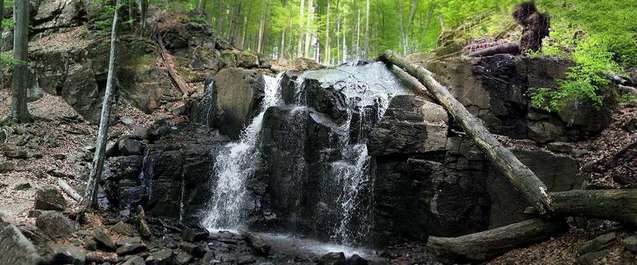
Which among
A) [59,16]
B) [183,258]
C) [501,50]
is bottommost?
[183,258]

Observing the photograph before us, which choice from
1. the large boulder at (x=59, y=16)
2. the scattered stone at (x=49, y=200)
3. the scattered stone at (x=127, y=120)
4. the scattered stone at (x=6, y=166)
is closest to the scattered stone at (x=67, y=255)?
the scattered stone at (x=49, y=200)

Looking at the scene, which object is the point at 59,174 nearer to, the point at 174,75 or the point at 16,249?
the point at 16,249

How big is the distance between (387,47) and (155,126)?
81.0 ft

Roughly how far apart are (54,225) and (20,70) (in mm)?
9599

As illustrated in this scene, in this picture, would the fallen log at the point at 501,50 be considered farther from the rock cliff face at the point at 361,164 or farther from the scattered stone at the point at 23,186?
the scattered stone at the point at 23,186

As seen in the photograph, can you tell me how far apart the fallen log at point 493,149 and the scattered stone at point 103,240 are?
9.19 meters

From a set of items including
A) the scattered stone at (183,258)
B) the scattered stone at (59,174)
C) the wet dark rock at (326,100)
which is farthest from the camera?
the wet dark rock at (326,100)

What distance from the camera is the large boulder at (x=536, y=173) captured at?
10484 mm

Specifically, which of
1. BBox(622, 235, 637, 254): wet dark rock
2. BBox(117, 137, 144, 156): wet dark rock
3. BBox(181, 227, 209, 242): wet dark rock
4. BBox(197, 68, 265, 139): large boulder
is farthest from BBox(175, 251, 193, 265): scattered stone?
BBox(622, 235, 637, 254): wet dark rock

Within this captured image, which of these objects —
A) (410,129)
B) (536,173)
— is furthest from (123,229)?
(536,173)

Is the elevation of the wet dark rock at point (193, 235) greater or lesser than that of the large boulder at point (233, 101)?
lesser

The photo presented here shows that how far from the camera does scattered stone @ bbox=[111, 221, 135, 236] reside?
35.6ft

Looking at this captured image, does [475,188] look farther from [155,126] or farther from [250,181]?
[155,126]

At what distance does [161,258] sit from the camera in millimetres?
9641
